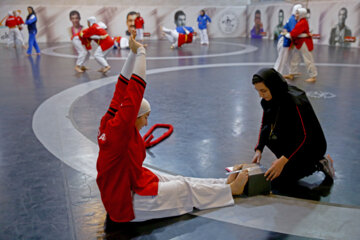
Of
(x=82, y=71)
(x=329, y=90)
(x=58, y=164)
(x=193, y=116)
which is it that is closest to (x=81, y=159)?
(x=58, y=164)

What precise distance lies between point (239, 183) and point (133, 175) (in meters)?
0.89

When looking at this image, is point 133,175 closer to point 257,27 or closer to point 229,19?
point 257,27

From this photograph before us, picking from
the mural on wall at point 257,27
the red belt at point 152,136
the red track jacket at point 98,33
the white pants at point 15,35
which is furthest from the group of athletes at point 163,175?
the mural on wall at point 257,27

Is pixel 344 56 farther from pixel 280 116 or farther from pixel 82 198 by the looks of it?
pixel 82 198

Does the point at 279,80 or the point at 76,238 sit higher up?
the point at 279,80

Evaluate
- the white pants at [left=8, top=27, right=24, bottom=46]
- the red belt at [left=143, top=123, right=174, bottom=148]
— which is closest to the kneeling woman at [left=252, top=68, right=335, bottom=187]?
the red belt at [left=143, top=123, right=174, bottom=148]

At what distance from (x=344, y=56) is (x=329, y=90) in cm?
612

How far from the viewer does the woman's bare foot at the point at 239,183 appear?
2604 millimetres

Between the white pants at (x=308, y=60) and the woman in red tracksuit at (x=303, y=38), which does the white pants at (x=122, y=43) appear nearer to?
the woman in red tracksuit at (x=303, y=38)

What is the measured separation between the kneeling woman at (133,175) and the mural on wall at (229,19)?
49.8ft

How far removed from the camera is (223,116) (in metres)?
4.95

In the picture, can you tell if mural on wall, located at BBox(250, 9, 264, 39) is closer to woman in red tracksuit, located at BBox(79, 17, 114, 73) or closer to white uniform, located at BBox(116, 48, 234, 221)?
woman in red tracksuit, located at BBox(79, 17, 114, 73)

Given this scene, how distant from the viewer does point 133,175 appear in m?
2.21

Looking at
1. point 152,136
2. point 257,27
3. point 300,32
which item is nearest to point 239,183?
point 152,136
